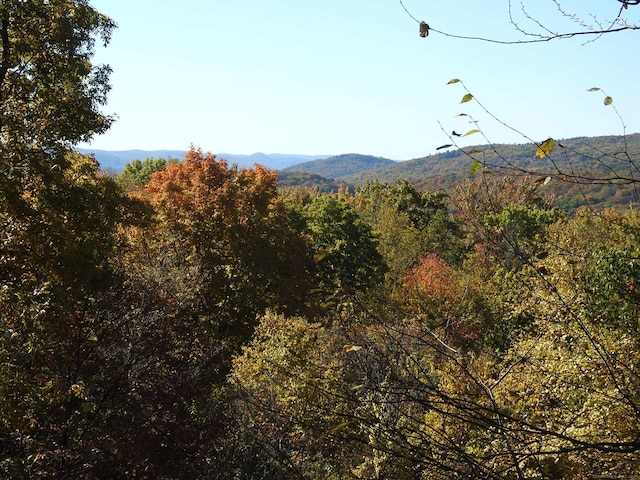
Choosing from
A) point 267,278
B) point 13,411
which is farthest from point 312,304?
point 13,411

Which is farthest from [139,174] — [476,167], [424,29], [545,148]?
[545,148]

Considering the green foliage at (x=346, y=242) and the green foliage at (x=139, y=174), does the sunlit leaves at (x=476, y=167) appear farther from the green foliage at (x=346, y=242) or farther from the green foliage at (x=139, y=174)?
the green foliage at (x=139, y=174)

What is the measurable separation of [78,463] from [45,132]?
6021 mm

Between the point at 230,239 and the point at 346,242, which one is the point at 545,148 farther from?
the point at 346,242

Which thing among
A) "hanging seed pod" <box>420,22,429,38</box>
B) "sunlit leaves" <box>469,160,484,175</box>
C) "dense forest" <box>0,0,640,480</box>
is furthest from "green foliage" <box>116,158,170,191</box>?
"sunlit leaves" <box>469,160,484,175</box>

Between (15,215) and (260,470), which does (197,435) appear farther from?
(15,215)

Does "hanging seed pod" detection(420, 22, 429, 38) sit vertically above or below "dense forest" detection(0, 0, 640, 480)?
above

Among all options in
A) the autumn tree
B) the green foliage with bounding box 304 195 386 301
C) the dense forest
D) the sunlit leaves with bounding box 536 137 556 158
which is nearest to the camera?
the sunlit leaves with bounding box 536 137 556 158

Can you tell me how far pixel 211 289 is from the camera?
Result: 20.4 meters

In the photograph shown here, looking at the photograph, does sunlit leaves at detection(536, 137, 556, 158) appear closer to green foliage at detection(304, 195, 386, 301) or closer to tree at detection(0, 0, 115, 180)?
tree at detection(0, 0, 115, 180)

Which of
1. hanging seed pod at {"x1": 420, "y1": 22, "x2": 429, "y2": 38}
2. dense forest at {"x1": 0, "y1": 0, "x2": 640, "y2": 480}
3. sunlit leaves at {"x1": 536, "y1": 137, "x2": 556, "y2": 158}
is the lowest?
dense forest at {"x1": 0, "y1": 0, "x2": 640, "y2": 480}

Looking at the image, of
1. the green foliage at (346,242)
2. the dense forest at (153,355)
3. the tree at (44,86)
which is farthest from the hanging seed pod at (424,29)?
the green foliage at (346,242)

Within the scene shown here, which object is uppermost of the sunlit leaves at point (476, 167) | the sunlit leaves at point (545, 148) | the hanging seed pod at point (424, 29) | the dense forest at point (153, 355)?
the hanging seed pod at point (424, 29)

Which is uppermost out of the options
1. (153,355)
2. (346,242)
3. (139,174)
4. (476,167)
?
(139,174)
